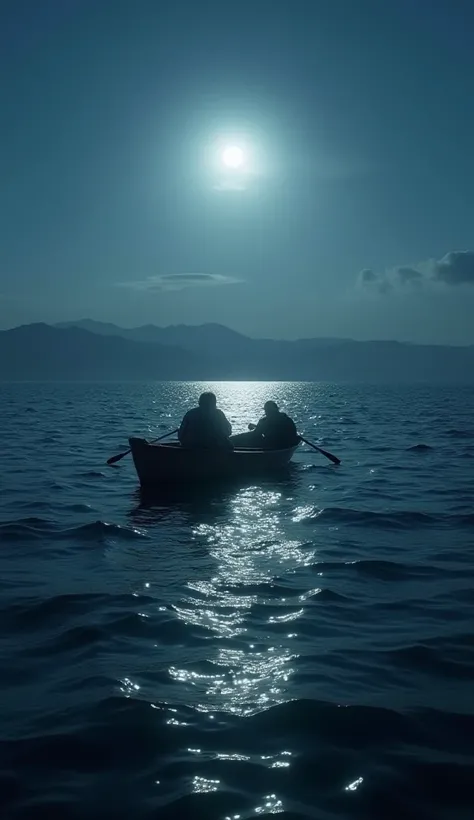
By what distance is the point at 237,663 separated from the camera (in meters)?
6.40

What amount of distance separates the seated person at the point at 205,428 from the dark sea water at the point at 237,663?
2849 millimetres

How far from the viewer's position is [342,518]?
13.4 metres

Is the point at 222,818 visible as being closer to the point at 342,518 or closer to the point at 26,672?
the point at 26,672

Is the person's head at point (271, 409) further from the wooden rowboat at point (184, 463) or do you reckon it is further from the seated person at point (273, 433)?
the wooden rowboat at point (184, 463)

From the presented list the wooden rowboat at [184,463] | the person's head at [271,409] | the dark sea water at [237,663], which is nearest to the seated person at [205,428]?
the wooden rowboat at [184,463]

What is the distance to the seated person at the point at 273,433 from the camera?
2014 centimetres

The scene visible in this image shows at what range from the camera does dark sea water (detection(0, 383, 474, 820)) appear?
14.8 feet

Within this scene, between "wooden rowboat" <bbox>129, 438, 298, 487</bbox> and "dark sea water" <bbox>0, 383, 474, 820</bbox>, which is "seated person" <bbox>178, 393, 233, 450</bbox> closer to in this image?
"wooden rowboat" <bbox>129, 438, 298, 487</bbox>

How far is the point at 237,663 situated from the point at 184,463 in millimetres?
10100

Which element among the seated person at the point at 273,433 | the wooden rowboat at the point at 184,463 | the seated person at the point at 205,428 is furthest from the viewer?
the seated person at the point at 273,433

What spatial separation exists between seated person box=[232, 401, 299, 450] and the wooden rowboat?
241 centimetres

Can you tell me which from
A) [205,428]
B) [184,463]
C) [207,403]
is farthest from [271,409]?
[184,463]

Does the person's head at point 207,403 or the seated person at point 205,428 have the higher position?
the person's head at point 207,403

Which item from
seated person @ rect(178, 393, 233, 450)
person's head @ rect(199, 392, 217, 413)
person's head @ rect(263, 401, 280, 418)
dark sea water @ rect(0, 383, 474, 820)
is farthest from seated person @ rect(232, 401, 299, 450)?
dark sea water @ rect(0, 383, 474, 820)
